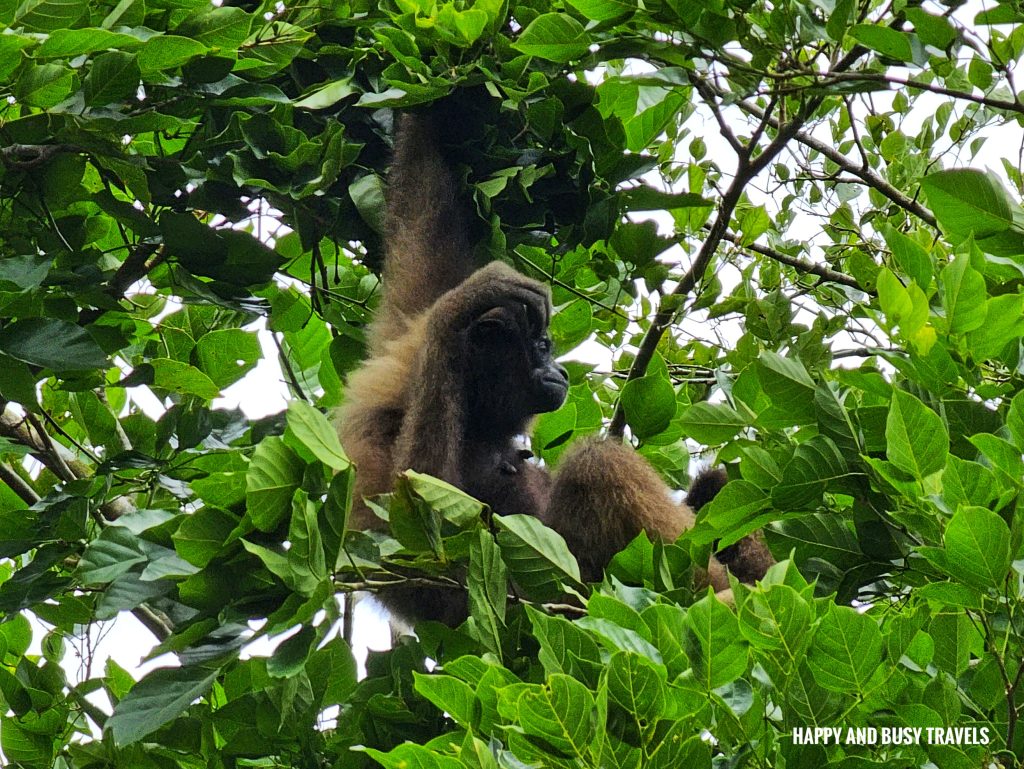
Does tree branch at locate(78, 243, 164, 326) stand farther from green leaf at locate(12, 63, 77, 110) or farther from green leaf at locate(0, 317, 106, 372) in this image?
green leaf at locate(12, 63, 77, 110)

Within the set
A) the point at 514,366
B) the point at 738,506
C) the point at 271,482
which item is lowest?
the point at 514,366

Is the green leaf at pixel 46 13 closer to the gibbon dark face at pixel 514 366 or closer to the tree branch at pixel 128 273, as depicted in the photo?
the tree branch at pixel 128 273

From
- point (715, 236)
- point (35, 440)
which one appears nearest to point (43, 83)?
point (35, 440)

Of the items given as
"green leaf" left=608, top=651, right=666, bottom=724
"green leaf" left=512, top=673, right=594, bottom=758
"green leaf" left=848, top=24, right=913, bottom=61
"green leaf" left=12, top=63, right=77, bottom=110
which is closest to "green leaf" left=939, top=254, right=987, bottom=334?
"green leaf" left=848, top=24, right=913, bottom=61

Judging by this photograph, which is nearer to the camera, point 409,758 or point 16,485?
point 409,758

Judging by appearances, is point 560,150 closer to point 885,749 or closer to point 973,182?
point 973,182

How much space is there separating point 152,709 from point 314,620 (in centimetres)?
47

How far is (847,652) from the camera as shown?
2381mm

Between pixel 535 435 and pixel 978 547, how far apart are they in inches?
114

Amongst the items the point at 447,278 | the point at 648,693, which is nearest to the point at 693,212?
the point at 447,278

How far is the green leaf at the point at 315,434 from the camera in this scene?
2742 millimetres

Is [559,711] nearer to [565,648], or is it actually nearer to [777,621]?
[565,648]

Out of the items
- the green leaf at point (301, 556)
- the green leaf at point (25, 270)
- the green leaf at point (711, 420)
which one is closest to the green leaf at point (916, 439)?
the green leaf at point (711, 420)

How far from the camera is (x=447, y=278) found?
5.39 metres
